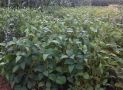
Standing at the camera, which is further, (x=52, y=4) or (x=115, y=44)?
(x=52, y=4)

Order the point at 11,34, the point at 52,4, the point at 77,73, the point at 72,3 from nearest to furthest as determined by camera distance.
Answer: the point at 77,73, the point at 11,34, the point at 52,4, the point at 72,3

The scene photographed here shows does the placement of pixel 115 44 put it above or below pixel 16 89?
above

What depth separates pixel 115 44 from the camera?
14.5ft

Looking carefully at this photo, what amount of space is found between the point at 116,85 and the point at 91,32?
847 mm

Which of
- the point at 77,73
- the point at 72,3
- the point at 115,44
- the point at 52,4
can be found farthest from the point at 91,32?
the point at 72,3

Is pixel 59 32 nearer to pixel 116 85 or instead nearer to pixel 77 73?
pixel 77 73

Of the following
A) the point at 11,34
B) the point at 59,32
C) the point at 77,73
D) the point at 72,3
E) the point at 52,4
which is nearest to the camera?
the point at 77,73

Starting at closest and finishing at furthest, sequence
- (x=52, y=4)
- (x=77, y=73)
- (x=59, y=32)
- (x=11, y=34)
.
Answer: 1. (x=77, y=73)
2. (x=59, y=32)
3. (x=11, y=34)
4. (x=52, y=4)

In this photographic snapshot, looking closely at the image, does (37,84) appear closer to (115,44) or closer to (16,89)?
(16,89)

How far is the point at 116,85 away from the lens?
158 inches

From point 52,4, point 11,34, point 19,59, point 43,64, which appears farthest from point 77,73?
point 52,4

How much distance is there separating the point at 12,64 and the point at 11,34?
1.27 meters

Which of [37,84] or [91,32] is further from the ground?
[91,32]

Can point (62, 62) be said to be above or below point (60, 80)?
above
